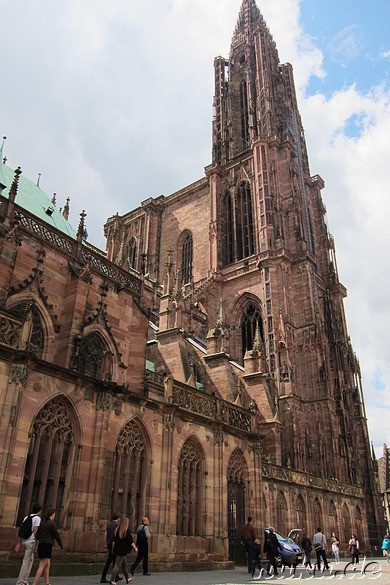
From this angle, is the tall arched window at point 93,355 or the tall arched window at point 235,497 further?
the tall arched window at point 93,355

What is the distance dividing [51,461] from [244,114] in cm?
5204

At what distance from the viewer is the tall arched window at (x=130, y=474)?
12.4 meters

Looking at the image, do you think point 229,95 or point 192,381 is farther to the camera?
point 229,95

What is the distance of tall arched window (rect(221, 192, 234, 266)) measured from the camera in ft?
157

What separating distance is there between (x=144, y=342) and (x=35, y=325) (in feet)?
12.5

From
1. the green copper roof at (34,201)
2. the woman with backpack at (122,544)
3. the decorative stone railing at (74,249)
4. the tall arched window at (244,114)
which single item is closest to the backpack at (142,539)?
the woman with backpack at (122,544)

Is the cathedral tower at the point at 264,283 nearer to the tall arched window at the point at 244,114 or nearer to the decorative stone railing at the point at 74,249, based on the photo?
the tall arched window at the point at 244,114

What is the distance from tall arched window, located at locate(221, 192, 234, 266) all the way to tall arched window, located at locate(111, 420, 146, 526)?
35.0 metres

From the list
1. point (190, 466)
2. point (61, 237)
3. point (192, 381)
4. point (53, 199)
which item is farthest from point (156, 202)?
point (190, 466)

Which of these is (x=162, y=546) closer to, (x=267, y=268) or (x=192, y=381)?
(x=192, y=381)

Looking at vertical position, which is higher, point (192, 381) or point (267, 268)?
point (267, 268)

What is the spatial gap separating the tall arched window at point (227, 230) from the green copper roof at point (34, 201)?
23.1 m

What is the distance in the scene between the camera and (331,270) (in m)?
50.5

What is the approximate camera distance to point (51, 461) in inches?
436
